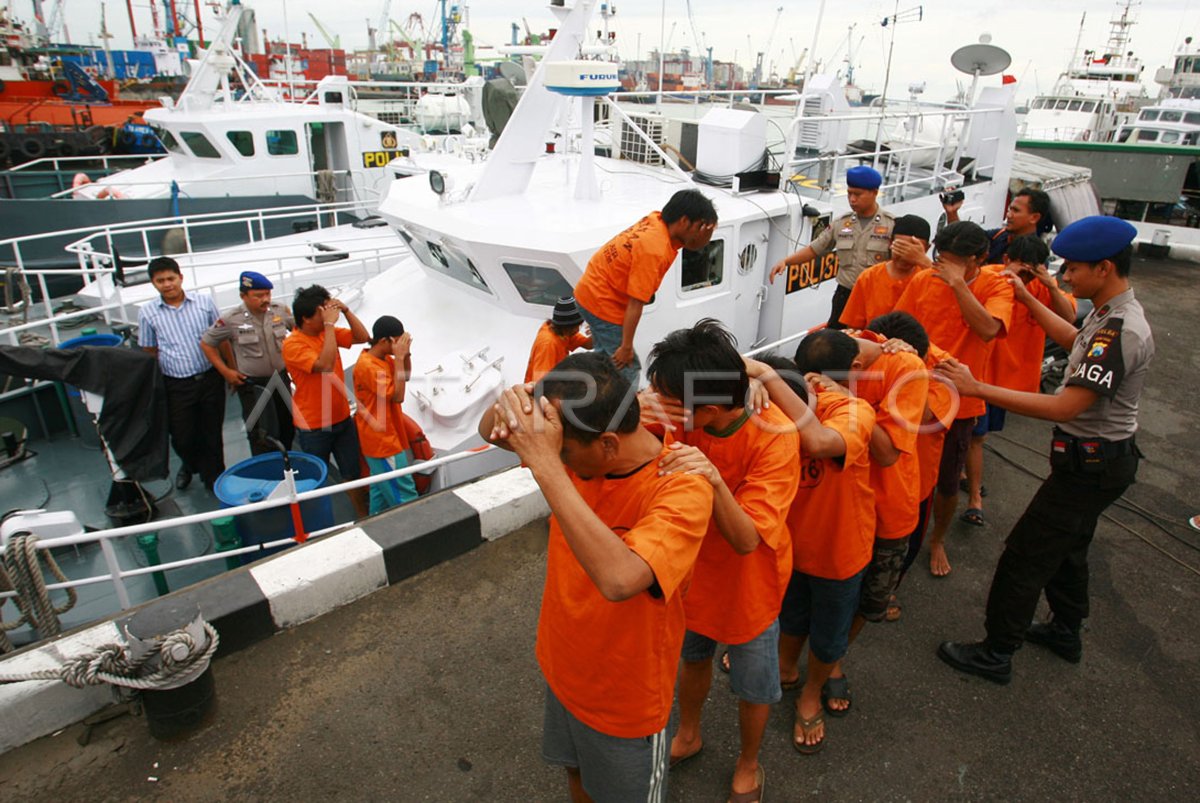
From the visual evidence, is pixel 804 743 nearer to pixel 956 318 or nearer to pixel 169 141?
pixel 956 318

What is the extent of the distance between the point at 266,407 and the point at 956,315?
4.67 meters

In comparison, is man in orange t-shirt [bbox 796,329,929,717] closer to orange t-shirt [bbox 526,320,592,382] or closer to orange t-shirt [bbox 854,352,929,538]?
orange t-shirt [bbox 854,352,929,538]

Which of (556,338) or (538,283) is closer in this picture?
(556,338)

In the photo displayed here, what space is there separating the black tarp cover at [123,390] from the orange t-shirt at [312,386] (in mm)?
1070

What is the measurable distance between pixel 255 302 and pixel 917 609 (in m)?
4.64

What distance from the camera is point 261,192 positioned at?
44.4 feet

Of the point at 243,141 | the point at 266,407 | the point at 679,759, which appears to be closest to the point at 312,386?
the point at 266,407

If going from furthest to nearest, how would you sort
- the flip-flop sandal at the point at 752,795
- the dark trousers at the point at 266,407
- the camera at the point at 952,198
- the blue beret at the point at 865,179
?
the camera at the point at 952,198 → the dark trousers at the point at 266,407 → the blue beret at the point at 865,179 → the flip-flop sandal at the point at 752,795

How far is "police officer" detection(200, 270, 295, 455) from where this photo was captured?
16.6ft

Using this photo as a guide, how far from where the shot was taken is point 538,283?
5273 millimetres

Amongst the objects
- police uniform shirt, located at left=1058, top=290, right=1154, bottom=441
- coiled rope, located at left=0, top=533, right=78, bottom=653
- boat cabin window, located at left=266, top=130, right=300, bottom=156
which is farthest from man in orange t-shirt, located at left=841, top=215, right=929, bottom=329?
boat cabin window, located at left=266, top=130, right=300, bottom=156

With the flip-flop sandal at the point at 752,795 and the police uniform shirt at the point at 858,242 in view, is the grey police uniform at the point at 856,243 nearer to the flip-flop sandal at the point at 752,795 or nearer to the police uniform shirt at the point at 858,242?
the police uniform shirt at the point at 858,242

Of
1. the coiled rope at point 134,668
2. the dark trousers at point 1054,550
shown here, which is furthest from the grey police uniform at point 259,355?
the dark trousers at point 1054,550

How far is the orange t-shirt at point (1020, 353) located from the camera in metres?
4.16
